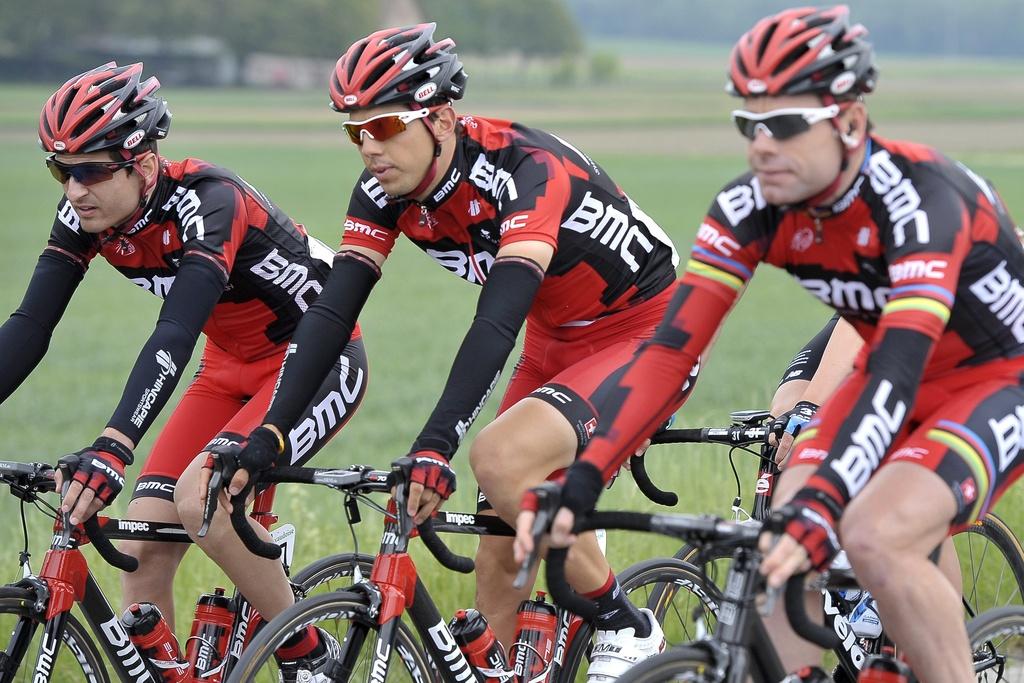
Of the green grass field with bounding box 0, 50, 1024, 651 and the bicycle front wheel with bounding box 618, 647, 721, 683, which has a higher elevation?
the green grass field with bounding box 0, 50, 1024, 651

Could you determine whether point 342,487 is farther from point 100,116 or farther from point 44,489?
point 100,116

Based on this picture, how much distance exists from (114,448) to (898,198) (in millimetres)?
2490

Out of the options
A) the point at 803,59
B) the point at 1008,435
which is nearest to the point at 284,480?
the point at 803,59

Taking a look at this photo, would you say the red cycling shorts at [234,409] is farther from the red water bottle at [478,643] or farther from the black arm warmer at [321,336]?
the red water bottle at [478,643]

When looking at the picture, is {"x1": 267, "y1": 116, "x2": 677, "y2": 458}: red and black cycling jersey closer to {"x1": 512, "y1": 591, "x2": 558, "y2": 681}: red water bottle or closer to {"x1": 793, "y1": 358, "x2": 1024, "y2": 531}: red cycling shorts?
{"x1": 512, "y1": 591, "x2": 558, "y2": 681}: red water bottle

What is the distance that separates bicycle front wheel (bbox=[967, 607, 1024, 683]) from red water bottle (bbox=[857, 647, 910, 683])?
2.19 ft

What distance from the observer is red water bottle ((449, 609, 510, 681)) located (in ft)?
15.9

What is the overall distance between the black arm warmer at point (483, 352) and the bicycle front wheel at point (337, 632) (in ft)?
1.65

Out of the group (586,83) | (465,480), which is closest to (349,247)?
(465,480)

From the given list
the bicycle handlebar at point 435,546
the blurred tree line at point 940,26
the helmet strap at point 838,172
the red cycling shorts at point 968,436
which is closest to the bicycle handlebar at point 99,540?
the bicycle handlebar at point 435,546

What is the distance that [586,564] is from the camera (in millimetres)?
4891

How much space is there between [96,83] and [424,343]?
2021cm

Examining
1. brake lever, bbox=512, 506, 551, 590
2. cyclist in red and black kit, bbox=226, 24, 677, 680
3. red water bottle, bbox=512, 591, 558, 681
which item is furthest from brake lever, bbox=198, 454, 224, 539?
red water bottle, bbox=512, 591, 558, 681

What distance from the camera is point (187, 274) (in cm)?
500
